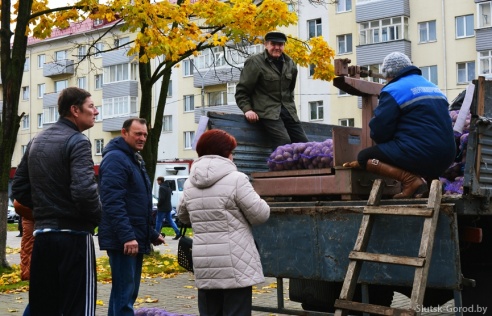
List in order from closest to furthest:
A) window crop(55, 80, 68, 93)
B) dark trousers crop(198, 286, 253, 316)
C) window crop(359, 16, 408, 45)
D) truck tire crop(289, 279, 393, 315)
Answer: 1. dark trousers crop(198, 286, 253, 316)
2. truck tire crop(289, 279, 393, 315)
3. window crop(359, 16, 408, 45)
4. window crop(55, 80, 68, 93)

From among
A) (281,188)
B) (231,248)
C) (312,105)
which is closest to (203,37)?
(281,188)

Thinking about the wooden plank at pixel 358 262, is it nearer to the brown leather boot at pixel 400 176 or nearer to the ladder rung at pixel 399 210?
the ladder rung at pixel 399 210

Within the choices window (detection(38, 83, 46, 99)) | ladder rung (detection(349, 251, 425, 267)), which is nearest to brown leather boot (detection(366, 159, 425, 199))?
ladder rung (detection(349, 251, 425, 267))

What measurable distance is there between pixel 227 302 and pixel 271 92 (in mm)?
3085

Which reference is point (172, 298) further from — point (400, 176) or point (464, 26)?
point (464, 26)

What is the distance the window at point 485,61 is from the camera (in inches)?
1689

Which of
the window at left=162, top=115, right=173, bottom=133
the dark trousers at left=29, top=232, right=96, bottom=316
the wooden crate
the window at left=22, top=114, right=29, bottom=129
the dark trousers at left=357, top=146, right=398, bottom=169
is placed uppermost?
the window at left=22, top=114, right=29, bottom=129

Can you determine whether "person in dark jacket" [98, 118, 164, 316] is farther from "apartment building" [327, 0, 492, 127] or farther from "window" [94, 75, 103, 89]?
"window" [94, 75, 103, 89]

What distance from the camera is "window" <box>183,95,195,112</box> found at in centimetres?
5850

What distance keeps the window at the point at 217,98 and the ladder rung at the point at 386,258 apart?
164 feet

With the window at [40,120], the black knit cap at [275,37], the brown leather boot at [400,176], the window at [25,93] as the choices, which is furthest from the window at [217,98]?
the brown leather boot at [400,176]

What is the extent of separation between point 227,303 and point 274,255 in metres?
1.02

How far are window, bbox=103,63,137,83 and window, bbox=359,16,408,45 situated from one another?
19352mm

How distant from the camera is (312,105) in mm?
50844
